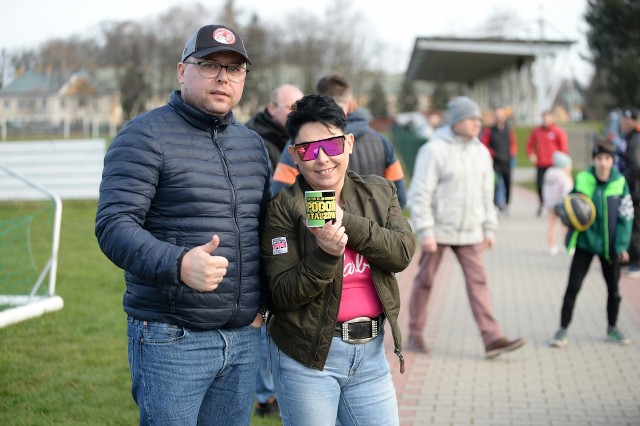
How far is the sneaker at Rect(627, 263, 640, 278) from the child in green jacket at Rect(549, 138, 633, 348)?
3.43 metres

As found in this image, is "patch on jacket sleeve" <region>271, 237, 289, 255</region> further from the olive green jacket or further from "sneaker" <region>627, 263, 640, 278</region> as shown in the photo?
"sneaker" <region>627, 263, 640, 278</region>

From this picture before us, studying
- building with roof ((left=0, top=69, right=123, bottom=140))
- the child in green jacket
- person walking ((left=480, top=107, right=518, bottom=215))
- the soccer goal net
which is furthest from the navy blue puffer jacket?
building with roof ((left=0, top=69, right=123, bottom=140))

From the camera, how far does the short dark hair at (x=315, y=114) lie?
10.7ft

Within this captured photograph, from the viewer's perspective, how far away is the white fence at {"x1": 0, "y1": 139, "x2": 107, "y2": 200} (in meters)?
19.8

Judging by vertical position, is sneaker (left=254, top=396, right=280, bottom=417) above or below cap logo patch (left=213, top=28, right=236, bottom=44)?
below

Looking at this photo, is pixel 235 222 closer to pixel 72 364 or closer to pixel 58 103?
pixel 72 364

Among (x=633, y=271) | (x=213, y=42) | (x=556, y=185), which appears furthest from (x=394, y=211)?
(x=556, y=185)

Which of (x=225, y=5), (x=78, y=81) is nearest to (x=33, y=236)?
(x=225, y=5)

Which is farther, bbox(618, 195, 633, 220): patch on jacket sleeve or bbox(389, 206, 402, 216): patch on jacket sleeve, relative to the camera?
bbox(618, 195, 633, 220): patch on jacket sleeve

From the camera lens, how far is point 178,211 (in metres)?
2.98

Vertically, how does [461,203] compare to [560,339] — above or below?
above

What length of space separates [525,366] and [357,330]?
13.1ft

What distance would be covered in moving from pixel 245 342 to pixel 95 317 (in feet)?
→ 18.4

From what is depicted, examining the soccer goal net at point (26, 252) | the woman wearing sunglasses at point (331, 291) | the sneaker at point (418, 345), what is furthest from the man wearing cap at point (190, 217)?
the soccer goal net at point (26, 252)
